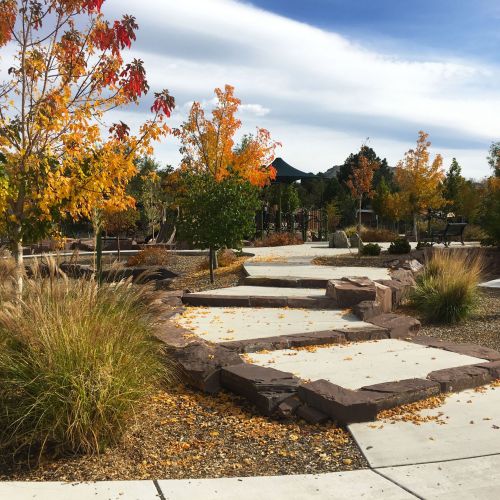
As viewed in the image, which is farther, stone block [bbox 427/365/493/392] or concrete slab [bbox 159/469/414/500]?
stone block [bbox 427/365/493/392]

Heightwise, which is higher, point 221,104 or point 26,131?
point 221,104

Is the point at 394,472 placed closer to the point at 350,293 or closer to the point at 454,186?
the point at 350,293

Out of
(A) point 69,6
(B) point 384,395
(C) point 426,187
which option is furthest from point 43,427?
(C) point 426,187

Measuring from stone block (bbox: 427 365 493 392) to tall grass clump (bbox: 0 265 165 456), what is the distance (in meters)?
2.17

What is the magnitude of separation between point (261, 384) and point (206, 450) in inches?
30.5

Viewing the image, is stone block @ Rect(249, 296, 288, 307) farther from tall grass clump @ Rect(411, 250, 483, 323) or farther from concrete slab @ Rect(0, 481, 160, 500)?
concrete slab @ Rect(0, 481, 160, 500)

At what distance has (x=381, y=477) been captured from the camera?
3.07 m

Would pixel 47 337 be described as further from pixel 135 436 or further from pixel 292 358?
pixel 292 358

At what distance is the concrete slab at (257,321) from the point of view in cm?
621

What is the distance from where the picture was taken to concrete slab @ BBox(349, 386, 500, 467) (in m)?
3.33

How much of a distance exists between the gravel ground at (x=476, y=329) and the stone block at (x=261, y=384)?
10.5 ft

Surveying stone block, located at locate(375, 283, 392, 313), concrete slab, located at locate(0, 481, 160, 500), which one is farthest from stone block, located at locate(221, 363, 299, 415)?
stone block, located at locate(375, 283, 392, 313)

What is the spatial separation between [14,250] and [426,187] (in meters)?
21.7

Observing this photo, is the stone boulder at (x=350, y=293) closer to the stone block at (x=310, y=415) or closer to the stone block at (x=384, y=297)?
the stone block at (x=384, y=297)
